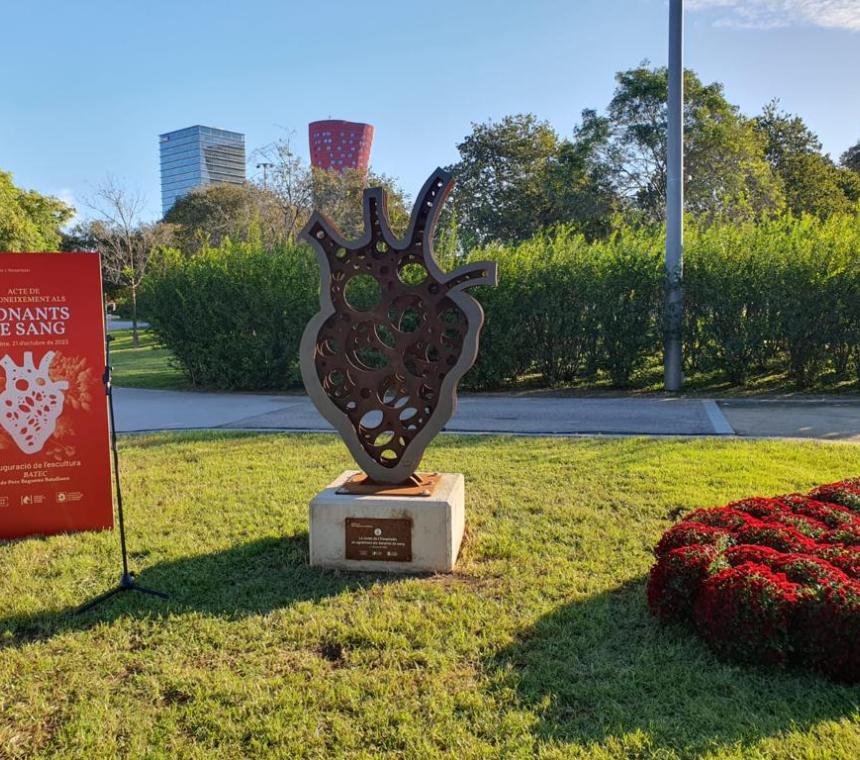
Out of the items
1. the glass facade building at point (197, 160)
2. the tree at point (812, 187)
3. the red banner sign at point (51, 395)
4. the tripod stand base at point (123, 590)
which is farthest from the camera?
the glass facade building at point (197, 160)

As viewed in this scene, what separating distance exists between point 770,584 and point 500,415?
6834mm

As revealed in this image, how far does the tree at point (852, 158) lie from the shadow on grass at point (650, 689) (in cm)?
4241

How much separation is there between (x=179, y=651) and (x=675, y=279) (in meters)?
10.1

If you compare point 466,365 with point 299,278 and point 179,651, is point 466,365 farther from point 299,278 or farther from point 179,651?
point 299,278

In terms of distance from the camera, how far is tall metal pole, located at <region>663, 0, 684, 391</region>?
11.5 m

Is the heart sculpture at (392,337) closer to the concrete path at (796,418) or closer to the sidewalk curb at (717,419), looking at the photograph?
the sidewalk curb at (717,419)

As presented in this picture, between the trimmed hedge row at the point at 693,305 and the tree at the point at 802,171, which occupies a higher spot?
the tree at the point at 802,171

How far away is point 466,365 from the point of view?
177 inches

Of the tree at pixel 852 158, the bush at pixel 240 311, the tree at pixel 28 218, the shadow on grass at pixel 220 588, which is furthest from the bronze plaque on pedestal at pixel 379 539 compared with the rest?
the tree at pixel 852 158

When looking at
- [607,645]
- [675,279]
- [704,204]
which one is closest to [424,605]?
[607,645]

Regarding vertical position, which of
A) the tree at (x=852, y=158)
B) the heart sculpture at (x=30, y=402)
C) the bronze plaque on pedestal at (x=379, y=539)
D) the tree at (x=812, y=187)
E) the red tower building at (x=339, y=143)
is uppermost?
the red tower building at (x=339, y=143)

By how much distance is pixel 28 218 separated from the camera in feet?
108

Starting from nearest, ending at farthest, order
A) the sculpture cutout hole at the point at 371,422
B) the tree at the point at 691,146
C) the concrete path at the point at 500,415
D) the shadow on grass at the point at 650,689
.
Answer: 1. the shadow on grass at the point at 650,689
2. the sculpture cutout hole at the point at 371,422
3. the concrete path at the point at 500,415
4. the tree at the point at 691,146

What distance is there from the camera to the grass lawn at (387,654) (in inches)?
109
